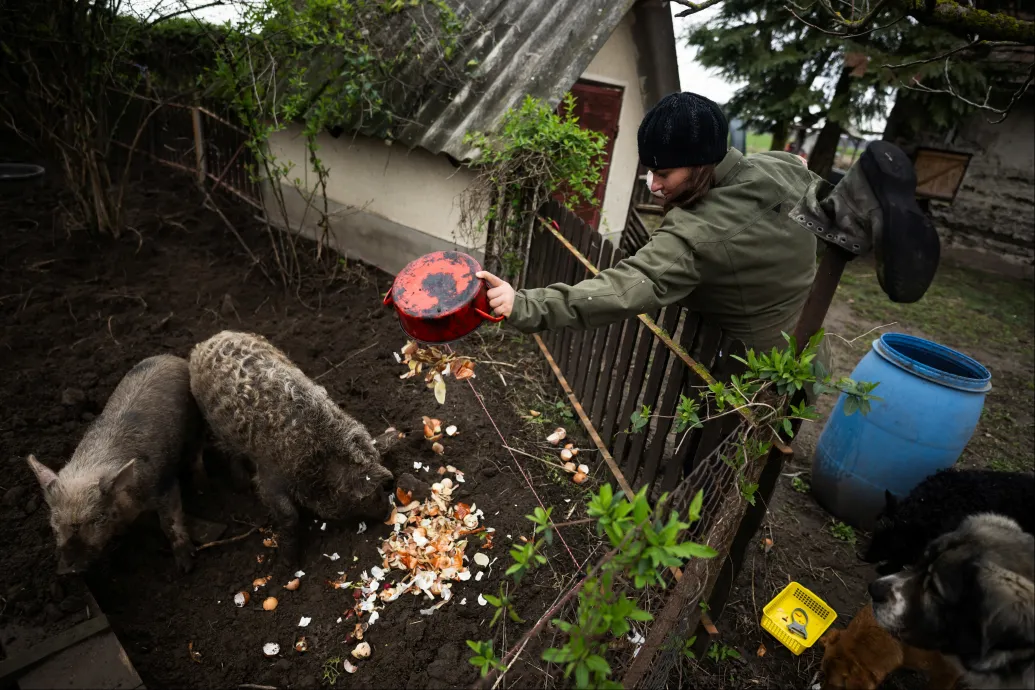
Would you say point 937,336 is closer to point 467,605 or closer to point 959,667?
point 959,667

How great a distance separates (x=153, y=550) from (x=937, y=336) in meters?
10.1

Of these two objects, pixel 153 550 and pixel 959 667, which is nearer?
pixel 959 667

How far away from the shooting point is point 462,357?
550 centimetres

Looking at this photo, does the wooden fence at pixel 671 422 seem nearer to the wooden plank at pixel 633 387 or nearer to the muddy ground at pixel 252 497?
the wooden plank at pixel 633 387

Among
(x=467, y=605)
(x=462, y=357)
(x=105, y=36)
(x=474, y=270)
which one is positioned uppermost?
(x=105, y=36)

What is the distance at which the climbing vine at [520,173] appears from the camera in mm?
5238

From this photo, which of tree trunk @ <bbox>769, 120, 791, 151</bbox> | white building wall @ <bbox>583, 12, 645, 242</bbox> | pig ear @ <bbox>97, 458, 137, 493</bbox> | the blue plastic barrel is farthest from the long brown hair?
tree trunk @ <bbox>769, 120, 791, 151</bbox>

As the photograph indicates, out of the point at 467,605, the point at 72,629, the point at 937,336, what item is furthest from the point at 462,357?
the point at 937,336

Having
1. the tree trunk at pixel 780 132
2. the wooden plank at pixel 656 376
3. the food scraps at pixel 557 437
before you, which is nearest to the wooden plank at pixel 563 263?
the food scraps at pixel 557 437

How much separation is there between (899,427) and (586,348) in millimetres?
2390

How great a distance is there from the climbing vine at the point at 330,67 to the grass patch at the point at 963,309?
25.5 feet

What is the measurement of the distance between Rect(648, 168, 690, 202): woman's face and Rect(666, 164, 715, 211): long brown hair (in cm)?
2

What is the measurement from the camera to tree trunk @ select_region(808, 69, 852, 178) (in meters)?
10.5

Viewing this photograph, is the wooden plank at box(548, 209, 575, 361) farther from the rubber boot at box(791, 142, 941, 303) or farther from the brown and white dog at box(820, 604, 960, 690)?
the brown and white dog at box(820, 604, 960, 690)
